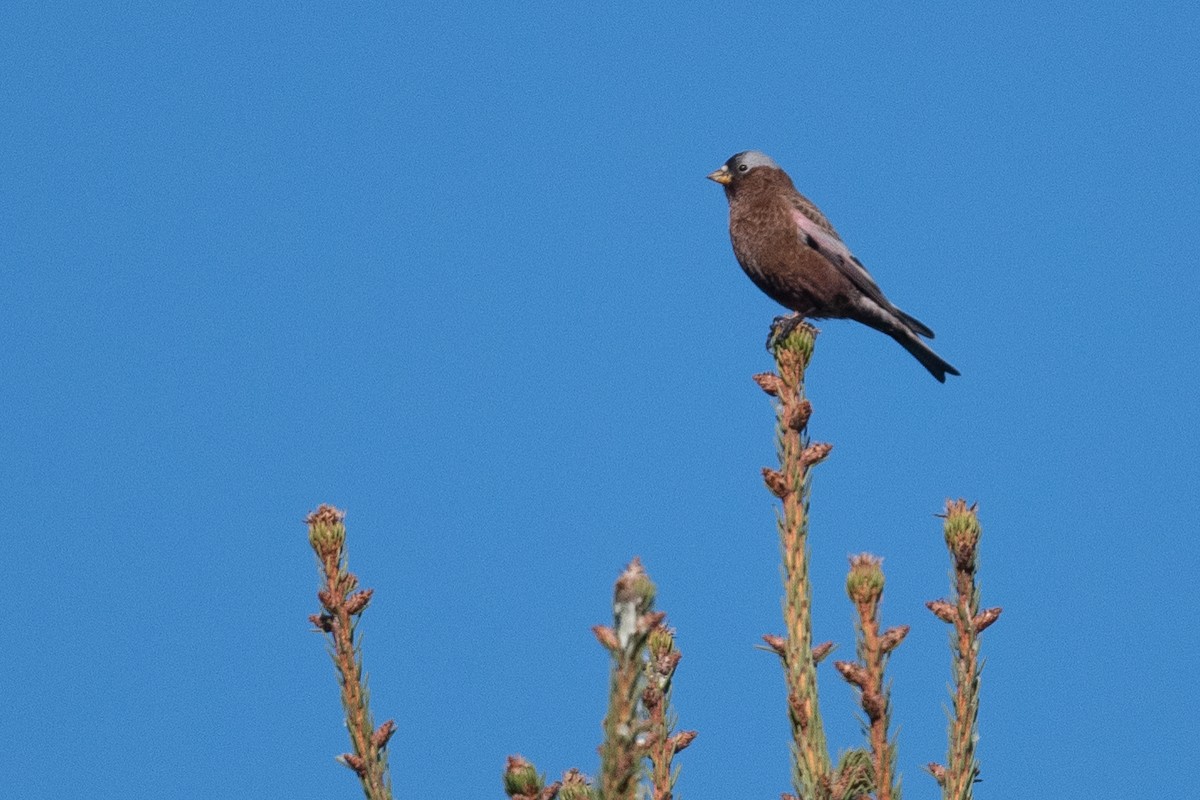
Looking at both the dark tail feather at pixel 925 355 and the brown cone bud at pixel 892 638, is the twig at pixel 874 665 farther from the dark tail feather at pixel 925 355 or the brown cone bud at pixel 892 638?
the dark tail feather at pixel 925 355

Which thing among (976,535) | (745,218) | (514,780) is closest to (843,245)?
(745,218)

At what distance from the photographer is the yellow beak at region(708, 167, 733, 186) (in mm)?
10328

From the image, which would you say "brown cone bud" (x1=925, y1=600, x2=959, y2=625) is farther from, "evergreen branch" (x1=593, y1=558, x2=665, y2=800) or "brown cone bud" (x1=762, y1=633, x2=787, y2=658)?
"evergreen branch" (x1=593, y1=558, x2=665, y2=800)

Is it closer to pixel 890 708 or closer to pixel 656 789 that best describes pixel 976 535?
pixel 890 708

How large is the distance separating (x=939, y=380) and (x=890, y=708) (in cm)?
676

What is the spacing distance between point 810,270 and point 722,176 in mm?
1466

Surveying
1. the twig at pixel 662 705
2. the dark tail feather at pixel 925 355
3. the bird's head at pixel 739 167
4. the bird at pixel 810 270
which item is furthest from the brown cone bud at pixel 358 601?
the bird's head at pixel 739 167

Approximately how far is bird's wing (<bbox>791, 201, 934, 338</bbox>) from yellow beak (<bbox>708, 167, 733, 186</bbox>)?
94cm

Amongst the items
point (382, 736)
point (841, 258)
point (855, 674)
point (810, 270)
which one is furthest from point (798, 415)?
point (841, 258)

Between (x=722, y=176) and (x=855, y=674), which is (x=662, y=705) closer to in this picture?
(x=855, y=674)

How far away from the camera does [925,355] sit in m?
9.41

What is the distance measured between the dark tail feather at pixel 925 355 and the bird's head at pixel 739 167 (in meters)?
1.65

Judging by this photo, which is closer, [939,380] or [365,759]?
[365,759]

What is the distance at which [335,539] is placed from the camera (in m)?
3.06
